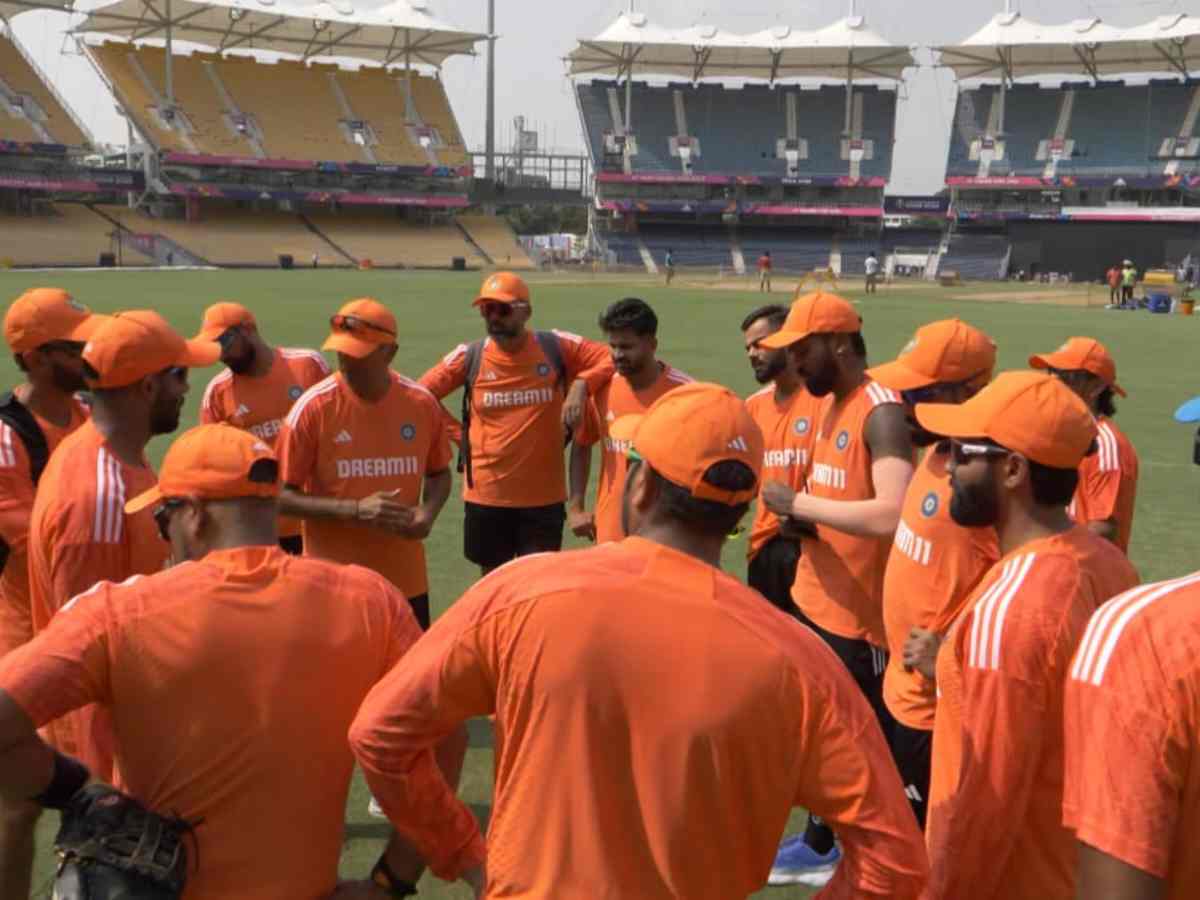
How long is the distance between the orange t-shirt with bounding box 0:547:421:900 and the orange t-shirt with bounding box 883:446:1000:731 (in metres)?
1.76

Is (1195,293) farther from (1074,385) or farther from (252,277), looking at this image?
(1074,385)

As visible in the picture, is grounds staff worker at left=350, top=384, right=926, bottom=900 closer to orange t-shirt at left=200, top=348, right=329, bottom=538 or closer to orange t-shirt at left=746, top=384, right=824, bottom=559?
orange t-shirt at left=746, top=384, right=824, bottom=559

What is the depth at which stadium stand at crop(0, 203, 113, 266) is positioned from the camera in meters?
49.6

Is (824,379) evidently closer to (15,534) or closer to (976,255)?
(15,534)

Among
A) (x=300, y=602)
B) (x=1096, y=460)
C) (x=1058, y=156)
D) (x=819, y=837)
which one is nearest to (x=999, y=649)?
(x=300, y=602)

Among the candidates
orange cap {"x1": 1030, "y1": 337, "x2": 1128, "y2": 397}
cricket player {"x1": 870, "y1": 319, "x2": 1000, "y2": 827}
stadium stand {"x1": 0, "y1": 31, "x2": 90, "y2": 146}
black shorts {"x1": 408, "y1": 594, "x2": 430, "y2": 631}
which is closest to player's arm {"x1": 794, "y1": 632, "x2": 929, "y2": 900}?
cricket player {"x1": 870, "y1": 319, "x2": 1000, "y2": 827}

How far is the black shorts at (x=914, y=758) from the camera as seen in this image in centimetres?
342

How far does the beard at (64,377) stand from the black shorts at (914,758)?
10.3 ft

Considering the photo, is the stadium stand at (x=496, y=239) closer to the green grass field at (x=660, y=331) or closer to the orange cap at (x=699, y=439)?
the green grass field at (x=660, y=331)

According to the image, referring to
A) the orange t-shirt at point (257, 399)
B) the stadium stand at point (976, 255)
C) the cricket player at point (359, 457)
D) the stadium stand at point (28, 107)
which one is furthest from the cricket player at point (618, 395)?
the stadium stand at point (28, 107)

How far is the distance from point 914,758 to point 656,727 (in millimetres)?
1806

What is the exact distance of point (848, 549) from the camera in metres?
4.27

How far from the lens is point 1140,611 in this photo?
6.01ft

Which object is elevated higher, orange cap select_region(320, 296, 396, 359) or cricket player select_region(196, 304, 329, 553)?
orange cap select_region(320, 296, 396, 359)
